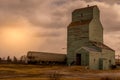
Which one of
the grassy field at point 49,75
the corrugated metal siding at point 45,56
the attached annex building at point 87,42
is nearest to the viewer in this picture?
the grassy field at point 49,75

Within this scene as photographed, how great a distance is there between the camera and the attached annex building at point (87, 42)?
242ft

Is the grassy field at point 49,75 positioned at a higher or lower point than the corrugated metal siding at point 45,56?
lower

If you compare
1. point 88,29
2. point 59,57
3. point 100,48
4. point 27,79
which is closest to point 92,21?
point 88,29

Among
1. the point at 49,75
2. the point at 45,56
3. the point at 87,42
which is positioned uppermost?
the point at 87,42

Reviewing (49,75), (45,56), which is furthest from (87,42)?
(49,75)

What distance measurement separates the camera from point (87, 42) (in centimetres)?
7794

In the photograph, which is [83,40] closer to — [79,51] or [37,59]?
[79,51]

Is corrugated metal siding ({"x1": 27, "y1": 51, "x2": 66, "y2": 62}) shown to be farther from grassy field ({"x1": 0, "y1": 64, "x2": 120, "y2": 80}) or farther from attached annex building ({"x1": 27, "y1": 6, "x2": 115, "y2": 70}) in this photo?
grassy field ({"x1": 0, "y1": 64, "x2": 120, "y2": 80})

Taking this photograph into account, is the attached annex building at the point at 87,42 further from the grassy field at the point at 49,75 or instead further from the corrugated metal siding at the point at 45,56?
the grassy field at the point at 49,75

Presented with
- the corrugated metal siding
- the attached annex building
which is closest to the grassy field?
the attached annex building

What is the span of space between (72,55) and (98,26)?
11.6m

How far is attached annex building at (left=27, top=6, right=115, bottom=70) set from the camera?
73.9m

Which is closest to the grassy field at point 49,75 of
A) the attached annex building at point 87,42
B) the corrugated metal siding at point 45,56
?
the attached annex building at point 87,42

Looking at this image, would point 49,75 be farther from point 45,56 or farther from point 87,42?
point 45,56
